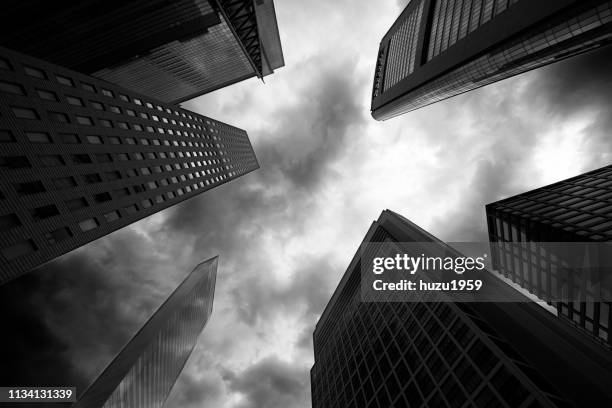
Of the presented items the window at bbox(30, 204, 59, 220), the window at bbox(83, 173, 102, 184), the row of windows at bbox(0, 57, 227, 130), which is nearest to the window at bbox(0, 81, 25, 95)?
the row of windows at bbox(0, 57, 227, 130)

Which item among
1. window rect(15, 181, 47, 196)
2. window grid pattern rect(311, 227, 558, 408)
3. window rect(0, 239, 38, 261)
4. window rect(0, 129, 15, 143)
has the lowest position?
window grid pattern rect(311, 227, 558, 408)

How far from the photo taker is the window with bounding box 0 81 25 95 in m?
28.8

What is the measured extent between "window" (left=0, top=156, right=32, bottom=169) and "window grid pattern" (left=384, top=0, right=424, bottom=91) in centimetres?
7813

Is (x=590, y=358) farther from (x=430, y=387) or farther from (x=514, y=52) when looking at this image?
(x=514, y=52)

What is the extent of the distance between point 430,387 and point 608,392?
20.6 meters

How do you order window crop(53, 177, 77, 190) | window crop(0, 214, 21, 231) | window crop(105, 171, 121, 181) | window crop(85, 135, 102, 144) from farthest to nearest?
window crop(105, 171, 121, 181), window crop(85, 135, 102, 144), window crop(53, 177, 77, 190), window crop(0, 214, 21, 231)

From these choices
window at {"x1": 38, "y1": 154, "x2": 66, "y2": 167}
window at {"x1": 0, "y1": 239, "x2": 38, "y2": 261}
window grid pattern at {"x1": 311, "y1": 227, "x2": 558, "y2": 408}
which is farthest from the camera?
window grid pattern at {"x1": 311, "y1": 227, "x2": 558, "y2": 408}

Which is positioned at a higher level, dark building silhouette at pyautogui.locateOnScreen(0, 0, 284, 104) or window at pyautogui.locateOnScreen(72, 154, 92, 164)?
dark building silhouette at pyautogui.locateOnScreen(0, 0, 284, 104)

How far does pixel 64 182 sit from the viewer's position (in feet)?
108

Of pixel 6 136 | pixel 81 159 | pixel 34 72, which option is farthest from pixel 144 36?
pixel 6 136

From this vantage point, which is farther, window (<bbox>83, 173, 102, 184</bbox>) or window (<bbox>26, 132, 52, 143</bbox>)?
window (<bbox>83, 173, 102, 184</bbox>)

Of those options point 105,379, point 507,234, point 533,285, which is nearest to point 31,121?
point 507,234

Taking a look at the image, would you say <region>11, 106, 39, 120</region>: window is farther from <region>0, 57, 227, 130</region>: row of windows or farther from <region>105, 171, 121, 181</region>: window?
<region>105, 171, 121, 181</region>: window

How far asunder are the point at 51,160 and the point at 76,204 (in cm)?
500
